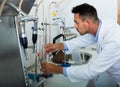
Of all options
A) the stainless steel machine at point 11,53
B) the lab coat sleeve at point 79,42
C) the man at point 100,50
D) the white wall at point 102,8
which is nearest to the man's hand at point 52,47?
the lab coat sleeve at point 79,42

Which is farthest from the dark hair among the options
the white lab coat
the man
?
the white lab coat

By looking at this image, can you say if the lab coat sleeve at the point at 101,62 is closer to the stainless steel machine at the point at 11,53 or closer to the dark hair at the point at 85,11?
the dark hair at the point at 85,11

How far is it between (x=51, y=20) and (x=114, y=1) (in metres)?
0.91

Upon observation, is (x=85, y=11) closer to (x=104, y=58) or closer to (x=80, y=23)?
(x=80, y=23)

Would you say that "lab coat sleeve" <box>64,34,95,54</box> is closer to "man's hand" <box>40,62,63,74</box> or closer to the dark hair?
the dark hair

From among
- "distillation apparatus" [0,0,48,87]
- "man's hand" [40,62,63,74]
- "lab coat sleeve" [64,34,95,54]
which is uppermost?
"distillation apparatus" [0,0,48,87]

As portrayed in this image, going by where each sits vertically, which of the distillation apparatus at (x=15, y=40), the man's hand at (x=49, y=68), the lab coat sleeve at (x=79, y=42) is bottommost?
the man's hand at (x=49, y=68)

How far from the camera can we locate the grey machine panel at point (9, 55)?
1035 mm

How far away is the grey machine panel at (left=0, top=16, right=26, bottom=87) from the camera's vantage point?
104 cm

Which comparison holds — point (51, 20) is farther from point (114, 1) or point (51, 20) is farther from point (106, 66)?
point (106, 66)

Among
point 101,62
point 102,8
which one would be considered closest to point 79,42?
point 101,62

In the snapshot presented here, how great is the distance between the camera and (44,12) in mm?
2373

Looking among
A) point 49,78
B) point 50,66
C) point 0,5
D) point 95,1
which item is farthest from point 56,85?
point 95,1

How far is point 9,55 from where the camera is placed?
107 cm
